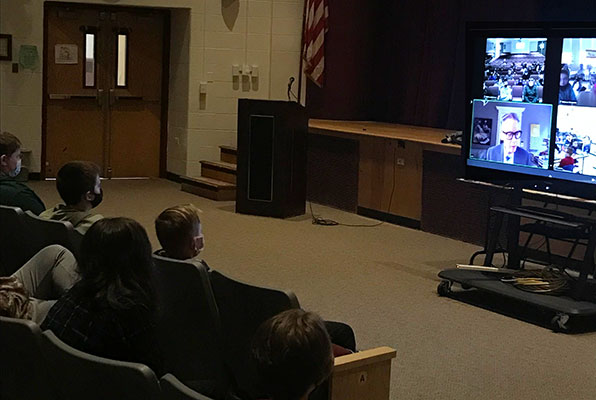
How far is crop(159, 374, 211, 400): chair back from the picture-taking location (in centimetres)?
210

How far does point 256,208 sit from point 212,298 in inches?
228

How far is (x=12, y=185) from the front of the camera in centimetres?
505

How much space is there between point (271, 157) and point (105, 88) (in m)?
2.98

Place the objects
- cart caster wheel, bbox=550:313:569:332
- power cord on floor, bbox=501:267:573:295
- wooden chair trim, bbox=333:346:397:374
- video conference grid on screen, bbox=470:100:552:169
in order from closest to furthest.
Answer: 1. wooden chair trim, bbox=333:346:397:374
2. cart caster wheel, bbox=550:313:569:332
3. power cord on floor, bbox=501:267:573:295
4. video conference grid on screen, bbox=470:100:552:169

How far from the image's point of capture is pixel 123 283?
9.46 feet

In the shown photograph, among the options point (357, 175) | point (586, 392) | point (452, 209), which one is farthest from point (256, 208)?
point (586, 392)

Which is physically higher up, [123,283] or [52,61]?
[52,61]

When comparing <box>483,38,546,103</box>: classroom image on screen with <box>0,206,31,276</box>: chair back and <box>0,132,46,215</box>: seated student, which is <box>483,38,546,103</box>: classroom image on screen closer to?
<box>0,132,46,215</box>: seated student

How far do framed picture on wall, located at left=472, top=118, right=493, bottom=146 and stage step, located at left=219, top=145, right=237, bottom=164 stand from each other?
15.2ft

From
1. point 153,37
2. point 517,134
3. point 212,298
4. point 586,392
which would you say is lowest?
point 586,392

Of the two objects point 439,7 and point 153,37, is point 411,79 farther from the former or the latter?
point 153,37

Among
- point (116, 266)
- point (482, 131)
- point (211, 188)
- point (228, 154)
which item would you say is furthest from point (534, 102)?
point (228, 154)

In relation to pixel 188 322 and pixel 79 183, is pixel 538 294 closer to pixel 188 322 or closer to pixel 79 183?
pixel 79 183

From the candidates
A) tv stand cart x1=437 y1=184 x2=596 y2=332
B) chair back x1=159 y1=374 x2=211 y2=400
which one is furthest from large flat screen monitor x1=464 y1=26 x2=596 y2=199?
chair back x1=159 y1=374 x2=211 y2=400
